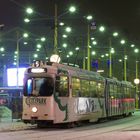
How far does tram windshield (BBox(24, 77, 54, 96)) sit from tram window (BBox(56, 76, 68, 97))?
54 centimetres

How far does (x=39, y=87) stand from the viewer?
3084 cm

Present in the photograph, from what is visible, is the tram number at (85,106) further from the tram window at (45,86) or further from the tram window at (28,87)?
the tram window at (28,87)

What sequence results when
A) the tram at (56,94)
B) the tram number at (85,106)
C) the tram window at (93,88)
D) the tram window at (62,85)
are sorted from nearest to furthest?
the tram at (56,94), the tram window at (62,85), the tram number at (85,106), the tram window at (93,88)

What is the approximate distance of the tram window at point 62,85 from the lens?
3112 centimetres

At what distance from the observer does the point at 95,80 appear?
125 ft

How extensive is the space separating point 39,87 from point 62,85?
4.97 ft

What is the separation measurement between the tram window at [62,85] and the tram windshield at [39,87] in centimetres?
54

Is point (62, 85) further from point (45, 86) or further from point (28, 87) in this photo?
point (28, 87)

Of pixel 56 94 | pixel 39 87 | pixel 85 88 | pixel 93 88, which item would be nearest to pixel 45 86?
pixel 39 87

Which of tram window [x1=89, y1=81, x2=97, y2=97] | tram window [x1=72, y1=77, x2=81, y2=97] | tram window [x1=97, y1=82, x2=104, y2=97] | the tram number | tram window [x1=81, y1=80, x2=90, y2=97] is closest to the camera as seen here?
tram window [x1=72, y1=77, x2=81, y2=97]

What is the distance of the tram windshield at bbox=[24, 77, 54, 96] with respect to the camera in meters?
30.7

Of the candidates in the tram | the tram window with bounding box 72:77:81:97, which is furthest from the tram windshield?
the tram window with bounding box 72:77:81:97

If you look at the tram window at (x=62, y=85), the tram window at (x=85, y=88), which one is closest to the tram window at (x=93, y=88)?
the tram window at (x=85, y=88)

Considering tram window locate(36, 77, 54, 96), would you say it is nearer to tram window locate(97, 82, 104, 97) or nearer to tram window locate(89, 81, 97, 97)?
tram window locate(89, 81, 97, 97)
